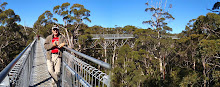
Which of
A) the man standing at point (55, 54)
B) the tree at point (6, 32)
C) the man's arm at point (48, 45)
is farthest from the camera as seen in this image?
the tree at point (6, 32)

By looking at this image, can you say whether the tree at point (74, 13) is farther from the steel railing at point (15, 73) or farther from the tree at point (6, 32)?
the steel railing at point (15, 73)

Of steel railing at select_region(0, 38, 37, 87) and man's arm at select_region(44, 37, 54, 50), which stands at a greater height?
man's arm at select_region(44, 37, 54, 50)

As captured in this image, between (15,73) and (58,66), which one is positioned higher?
(15,73)

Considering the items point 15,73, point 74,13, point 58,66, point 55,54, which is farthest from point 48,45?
point 74,13

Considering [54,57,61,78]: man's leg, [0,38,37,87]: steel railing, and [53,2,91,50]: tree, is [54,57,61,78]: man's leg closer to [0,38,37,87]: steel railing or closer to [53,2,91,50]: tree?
[0,38,37,87]: steel railing

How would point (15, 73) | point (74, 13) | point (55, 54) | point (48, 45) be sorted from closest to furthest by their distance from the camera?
point (15, 73) < point (48, 45) < point (55, 54) < point (74, 13)

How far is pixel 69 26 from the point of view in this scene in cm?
2139

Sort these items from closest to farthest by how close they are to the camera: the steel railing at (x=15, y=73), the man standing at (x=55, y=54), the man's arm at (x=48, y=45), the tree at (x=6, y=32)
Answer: the steel railing at (x=15, y=73)
the man's arm at (x=48, y=45)
the man standing at (x=55, y=54)
the tree at (x=6, y=32)

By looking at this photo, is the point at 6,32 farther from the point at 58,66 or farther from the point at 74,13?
the point at 58,66

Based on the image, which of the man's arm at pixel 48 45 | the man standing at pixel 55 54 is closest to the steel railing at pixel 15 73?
the man's arm at pixel 48 45

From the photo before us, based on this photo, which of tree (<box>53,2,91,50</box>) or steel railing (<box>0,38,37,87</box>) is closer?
steel railing (<box>0,38,37,87</box>)

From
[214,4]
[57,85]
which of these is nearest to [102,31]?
[214,4]

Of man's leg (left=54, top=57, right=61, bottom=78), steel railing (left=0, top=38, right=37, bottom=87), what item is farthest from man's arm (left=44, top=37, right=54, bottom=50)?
steel railing (left=0, top=38, right=37, bottom=87)

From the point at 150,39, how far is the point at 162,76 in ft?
14.0
